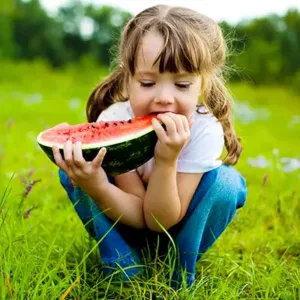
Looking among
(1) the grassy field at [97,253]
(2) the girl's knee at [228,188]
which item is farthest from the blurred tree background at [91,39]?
(2) the girl's knee at [228,188]

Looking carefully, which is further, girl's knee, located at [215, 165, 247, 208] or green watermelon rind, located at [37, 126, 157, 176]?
girl's knee, located at [215, 165, 247, 208]

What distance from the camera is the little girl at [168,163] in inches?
95.5

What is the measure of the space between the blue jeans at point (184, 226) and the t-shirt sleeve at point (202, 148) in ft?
0.17

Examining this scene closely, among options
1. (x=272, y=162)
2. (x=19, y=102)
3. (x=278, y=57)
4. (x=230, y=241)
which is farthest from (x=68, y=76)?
(x=230, y=241)

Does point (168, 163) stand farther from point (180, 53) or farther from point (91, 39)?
point (91, 39)

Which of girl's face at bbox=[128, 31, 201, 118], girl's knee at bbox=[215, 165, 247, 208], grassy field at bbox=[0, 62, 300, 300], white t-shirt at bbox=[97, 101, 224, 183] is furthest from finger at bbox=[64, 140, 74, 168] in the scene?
girl's knee at bbox=[215, 165, 247, 208]

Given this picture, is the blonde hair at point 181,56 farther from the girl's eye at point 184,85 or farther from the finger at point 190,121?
the finger at point 190,121

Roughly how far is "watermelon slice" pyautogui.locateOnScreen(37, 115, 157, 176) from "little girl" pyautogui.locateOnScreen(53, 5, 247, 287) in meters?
0.06

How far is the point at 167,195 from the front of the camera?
8.05 feet

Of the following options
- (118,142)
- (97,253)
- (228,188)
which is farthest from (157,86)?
(97,253)

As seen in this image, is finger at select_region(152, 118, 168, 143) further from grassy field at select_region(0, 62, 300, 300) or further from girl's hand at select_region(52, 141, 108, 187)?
grassy field at select_region(0, 62, 300, 300)

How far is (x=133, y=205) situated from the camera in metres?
2.58

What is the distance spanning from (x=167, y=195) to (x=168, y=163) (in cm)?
13

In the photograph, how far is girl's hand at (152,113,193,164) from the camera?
234 centimetres
